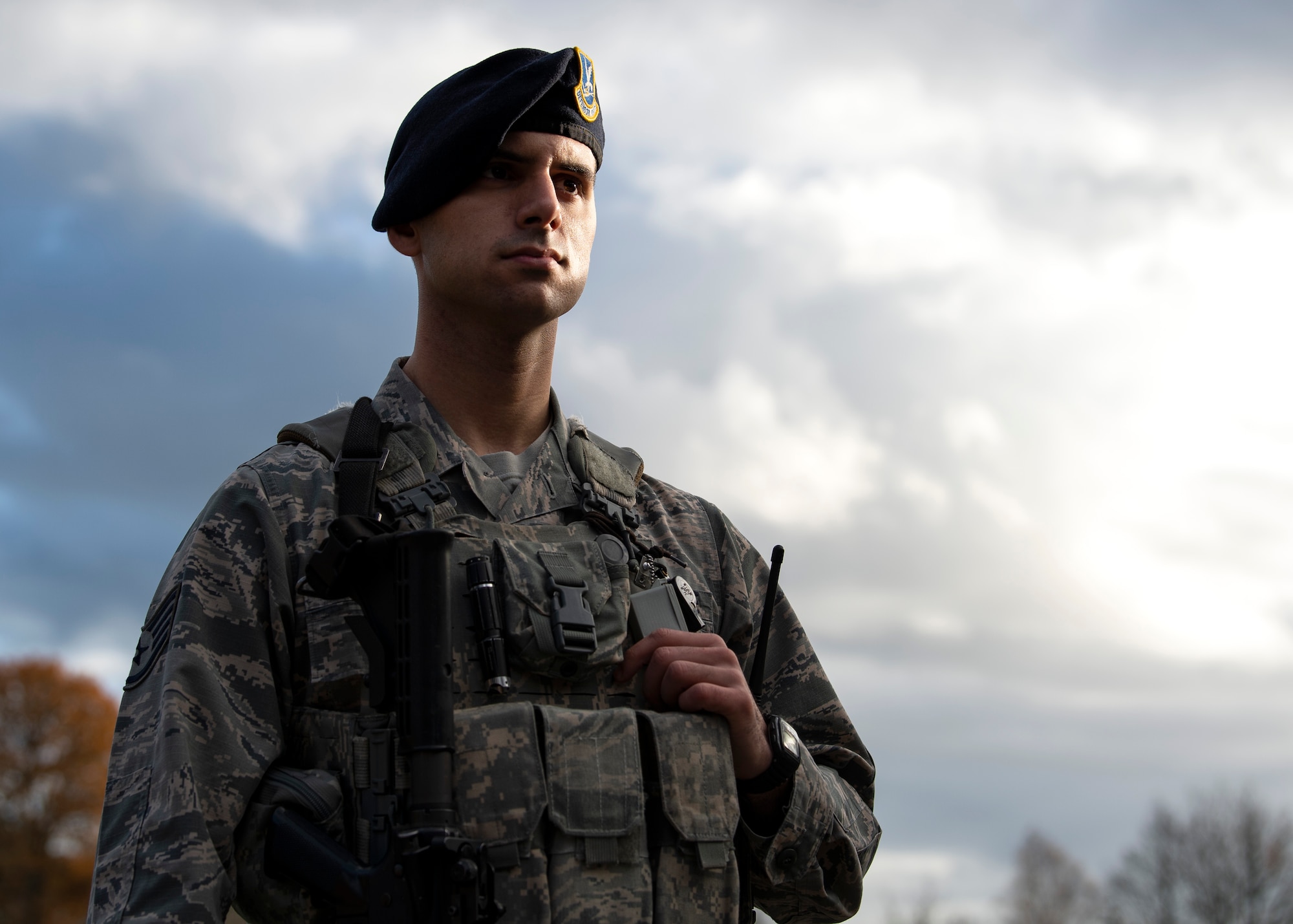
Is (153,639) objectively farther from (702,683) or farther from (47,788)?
(47,788)

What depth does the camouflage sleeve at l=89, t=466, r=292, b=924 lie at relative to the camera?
341cm

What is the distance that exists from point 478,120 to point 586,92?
515mm

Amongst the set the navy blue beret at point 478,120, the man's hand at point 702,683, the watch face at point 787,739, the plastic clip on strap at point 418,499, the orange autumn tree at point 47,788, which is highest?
the orange autumn tree at point 47,788

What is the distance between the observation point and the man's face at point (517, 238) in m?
4.27

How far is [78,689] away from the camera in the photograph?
47.6 meters

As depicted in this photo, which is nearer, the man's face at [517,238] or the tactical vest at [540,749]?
the tactical vest at [540,749]

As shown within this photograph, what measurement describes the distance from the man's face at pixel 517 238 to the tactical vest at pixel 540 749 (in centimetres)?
52

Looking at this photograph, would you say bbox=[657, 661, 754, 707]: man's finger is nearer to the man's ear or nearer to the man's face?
the man's face

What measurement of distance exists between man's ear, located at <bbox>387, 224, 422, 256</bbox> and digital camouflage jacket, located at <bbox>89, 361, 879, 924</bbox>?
529mm

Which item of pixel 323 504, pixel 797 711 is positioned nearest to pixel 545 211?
pixel 323 504

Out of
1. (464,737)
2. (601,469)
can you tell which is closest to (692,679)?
(464,737)

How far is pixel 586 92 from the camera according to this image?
4.68m

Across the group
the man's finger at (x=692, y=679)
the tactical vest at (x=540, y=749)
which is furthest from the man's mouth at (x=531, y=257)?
the man's finger at (x=692, y=679)

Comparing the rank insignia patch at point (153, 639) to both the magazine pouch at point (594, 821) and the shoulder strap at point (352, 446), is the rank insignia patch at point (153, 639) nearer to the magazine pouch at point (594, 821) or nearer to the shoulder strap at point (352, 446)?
the shoulder strap at point (352, 446)
